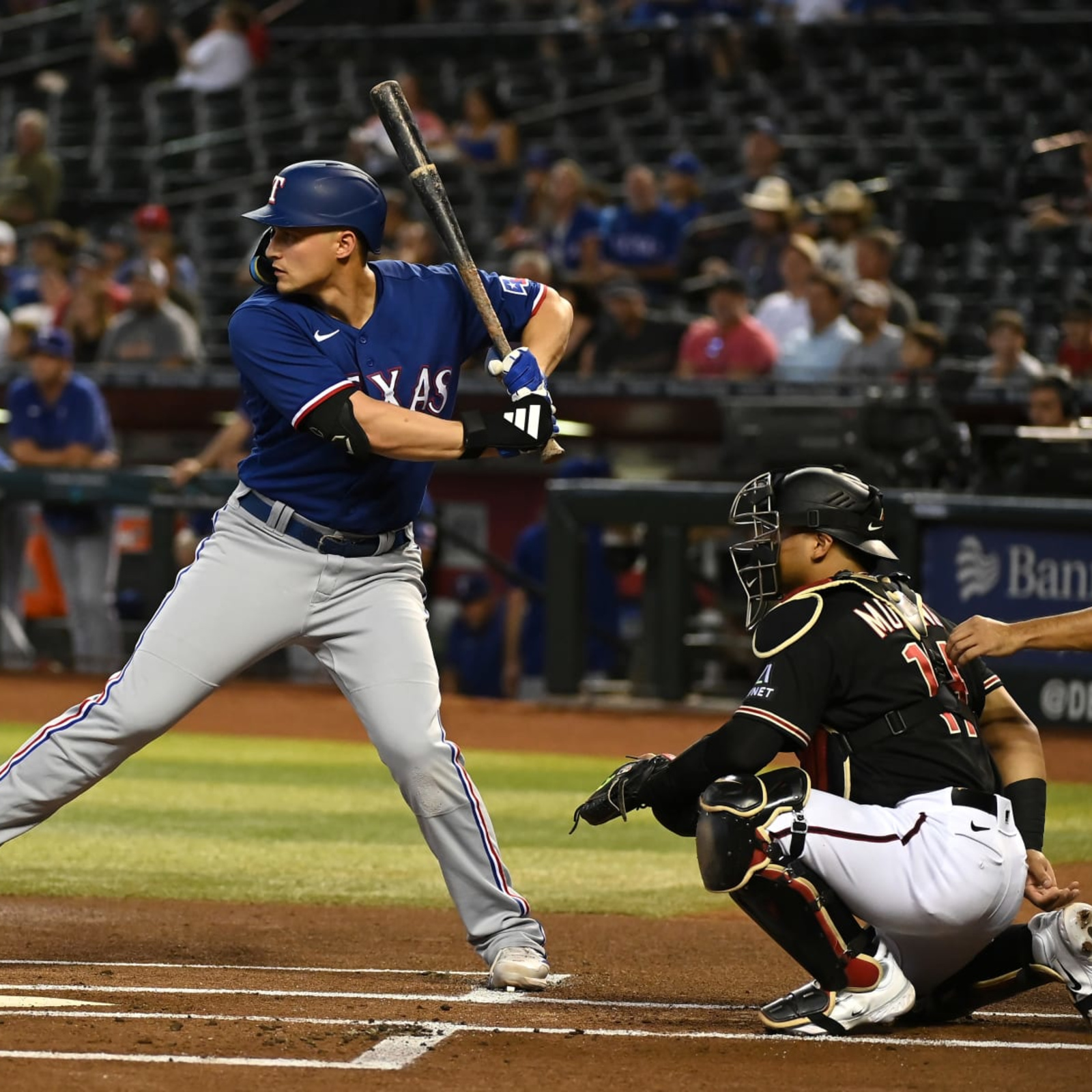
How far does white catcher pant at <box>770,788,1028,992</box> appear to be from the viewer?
3961mm

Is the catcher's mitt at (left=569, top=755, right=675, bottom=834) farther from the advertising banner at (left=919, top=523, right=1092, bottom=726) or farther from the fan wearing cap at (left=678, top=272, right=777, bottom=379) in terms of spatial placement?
the fan wearing cap at (left=678, top=272, right=777, bottom=379)

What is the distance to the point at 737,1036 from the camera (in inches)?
159

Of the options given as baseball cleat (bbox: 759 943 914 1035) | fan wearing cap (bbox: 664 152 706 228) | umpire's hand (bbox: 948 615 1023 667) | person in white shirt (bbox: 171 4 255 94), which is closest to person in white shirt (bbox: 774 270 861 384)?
fan wearing cap (bbox: 664 152 706 228)

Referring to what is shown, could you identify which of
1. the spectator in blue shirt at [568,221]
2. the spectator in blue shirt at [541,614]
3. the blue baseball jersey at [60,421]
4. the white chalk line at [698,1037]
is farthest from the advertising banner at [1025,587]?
the white chalk line at [698,1037]

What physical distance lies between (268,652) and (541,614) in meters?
6.71

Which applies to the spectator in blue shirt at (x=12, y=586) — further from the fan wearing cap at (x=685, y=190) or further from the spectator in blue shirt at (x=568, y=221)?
the fan wearing cap at (x=685, y=190)

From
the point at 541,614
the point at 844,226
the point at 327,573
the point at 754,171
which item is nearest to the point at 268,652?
the point at 327,573

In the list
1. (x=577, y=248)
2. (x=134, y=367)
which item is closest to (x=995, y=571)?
(x=577, y=248)

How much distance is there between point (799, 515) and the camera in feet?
13.7

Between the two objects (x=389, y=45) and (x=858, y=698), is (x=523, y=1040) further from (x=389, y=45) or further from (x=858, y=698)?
(x=389, y=45)

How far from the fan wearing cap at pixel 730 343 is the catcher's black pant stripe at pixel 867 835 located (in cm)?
798

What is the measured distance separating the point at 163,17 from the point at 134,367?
9606 mm

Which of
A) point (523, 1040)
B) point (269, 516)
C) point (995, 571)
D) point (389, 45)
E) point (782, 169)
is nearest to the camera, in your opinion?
point (523, 1040)

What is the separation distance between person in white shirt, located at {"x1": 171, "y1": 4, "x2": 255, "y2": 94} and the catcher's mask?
16345 mm
